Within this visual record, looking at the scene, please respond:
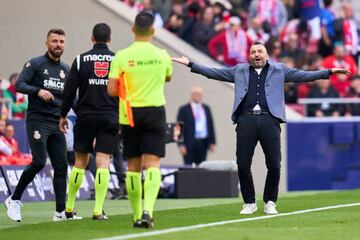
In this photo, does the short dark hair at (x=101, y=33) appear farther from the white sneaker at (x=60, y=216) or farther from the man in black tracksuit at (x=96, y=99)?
the white sneaker at (x=60, y=216)

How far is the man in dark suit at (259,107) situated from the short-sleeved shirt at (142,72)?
8.33ft

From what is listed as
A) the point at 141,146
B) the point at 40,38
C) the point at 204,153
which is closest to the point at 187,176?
the point at 204,153

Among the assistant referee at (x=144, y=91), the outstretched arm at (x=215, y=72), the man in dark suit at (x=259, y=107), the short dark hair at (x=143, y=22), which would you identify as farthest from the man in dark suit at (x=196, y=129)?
the short dark hair at (x=143, y=22)

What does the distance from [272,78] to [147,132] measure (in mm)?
3012

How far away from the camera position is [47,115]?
15.4m

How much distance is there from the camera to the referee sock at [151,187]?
41.9 ft

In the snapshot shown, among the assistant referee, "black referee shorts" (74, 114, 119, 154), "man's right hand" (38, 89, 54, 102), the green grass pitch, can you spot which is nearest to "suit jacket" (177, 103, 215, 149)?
the green grass pitch

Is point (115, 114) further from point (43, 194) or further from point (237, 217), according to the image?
point (43, 194)

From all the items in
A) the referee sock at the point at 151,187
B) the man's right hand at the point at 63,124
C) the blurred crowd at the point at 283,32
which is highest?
the blurred crowd at the point at 283,32

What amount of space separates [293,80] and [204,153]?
10.6 meters

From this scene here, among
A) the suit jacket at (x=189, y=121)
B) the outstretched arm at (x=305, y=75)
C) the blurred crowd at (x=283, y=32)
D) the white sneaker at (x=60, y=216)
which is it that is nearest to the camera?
the white sneaker at (x=60, y=216)

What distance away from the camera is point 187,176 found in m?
21.9

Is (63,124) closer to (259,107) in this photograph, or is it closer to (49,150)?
(49,150)

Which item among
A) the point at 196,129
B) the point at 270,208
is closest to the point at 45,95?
the point at 270,208
